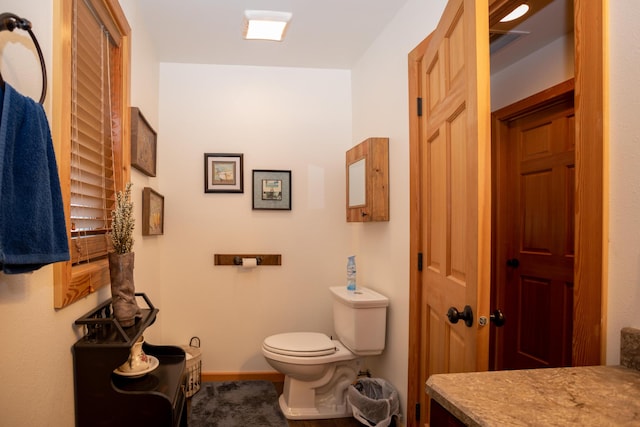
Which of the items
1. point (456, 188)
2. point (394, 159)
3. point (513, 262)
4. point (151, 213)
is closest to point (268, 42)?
point (394, 159)

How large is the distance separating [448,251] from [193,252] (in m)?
2.13

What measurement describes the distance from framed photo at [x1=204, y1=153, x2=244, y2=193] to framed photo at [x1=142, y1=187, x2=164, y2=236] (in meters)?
0.40

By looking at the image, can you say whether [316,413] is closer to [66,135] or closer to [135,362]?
[135,362]

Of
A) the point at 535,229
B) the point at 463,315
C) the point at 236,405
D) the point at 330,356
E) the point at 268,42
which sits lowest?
the point at 236,405

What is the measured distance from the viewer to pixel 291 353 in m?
2.40

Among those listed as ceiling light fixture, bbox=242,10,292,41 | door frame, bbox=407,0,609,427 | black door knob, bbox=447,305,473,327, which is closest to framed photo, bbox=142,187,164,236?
ceiling light fixture, bbox=242,10,292,41

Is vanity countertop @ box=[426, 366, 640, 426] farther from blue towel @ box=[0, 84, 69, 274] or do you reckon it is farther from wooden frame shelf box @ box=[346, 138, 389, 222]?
wooden frame shelf box @ box=[346, 138, 389, 222]

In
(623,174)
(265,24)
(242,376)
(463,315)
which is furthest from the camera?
(242,376)

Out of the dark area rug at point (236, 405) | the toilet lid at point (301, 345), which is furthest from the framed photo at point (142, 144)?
the dark area rug at point (236, 405)

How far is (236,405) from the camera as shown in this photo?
2.61 metres

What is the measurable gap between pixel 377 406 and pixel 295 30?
2.34 metres

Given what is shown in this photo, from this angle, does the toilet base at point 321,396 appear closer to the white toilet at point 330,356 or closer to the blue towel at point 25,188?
the white toilet at point 330,356

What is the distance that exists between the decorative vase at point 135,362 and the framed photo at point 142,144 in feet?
3.37

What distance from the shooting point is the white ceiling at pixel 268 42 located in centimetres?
225
